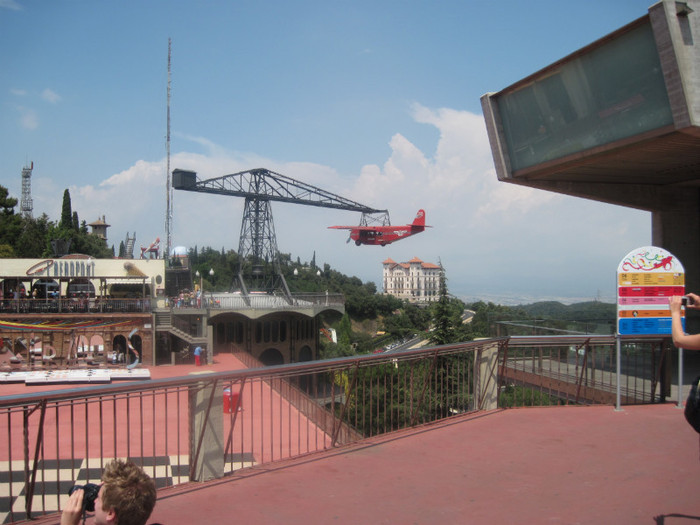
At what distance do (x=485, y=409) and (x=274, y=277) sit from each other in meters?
37.3

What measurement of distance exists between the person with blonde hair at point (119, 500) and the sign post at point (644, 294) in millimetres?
6602

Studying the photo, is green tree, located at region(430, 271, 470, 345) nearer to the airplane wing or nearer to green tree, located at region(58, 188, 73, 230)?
the airplane wing

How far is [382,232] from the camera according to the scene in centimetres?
5203

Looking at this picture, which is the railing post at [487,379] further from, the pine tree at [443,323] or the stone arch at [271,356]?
the stone arch at [271,356]

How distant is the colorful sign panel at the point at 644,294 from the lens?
724 cm

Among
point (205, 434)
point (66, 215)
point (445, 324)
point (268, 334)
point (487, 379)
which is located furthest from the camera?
point (66, 215)

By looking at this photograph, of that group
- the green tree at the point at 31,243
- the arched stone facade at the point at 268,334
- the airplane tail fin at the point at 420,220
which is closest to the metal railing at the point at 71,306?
the arched stone facade at the point at 268,334

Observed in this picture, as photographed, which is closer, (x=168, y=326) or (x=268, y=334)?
(x=168, y=326)

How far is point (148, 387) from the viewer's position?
167 inches

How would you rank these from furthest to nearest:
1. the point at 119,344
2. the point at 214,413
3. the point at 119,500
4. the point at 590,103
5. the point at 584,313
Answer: the point at 119,344, the point at 584,313, the point at 590,103, the point at 214,413, the point at 119,500

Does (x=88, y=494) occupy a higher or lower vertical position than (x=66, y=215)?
lower

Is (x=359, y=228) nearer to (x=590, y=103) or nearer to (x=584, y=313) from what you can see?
(x=584, y=313)

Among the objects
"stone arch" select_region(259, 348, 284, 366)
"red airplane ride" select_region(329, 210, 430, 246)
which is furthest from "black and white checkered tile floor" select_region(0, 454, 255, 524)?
"red airplane ride" select_region(329, 210, 430, 246)

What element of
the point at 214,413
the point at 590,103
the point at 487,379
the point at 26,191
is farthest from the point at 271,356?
the point at 26,191
